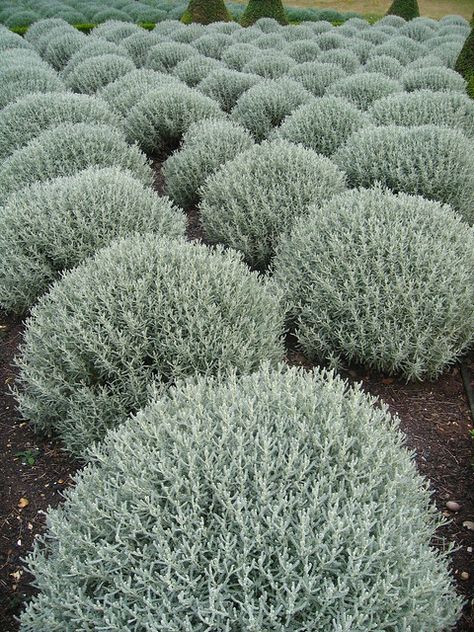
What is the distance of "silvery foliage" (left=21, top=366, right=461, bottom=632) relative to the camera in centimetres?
166

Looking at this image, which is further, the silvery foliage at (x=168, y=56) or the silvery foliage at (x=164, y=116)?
the silvery foliage at (x=168, y=56)

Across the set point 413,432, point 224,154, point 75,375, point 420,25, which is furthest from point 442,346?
point 420,25

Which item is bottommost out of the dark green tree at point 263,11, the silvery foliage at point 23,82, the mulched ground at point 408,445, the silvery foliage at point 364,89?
the mulched ground at point 408,445

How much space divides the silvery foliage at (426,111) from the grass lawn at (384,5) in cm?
2439

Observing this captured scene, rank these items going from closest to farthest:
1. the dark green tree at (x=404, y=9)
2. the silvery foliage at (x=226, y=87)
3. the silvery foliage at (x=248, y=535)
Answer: the silvery foliage at (x=248, y=535) < the silvery foliage at (x=226, y=87) < the dark green tree at (x=404, y=9)

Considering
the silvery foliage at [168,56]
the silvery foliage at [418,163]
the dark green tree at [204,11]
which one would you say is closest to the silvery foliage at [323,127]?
the silvery foliage at [418,163]

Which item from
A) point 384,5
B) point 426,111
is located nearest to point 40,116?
point 426,111

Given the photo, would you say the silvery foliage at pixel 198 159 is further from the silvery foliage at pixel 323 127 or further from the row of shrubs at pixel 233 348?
the silvery foliage at pixel 323 127

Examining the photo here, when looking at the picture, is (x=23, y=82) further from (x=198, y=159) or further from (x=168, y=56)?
(x=198, y=159)

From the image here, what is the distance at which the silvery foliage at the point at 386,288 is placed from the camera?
338 centimetres

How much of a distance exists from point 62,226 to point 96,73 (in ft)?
22.2

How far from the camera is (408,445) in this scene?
10.2 ft

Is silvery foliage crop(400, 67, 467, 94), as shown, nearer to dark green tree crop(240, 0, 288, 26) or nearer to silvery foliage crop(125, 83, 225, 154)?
silvery foliage crop(125, 83, 225, 154)

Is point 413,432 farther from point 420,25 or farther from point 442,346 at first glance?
point 420,25
